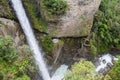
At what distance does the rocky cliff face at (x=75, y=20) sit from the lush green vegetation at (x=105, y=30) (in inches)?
55.9

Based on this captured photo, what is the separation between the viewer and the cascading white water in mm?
18000

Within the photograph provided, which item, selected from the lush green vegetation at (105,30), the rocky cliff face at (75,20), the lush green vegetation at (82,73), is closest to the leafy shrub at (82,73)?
the lush green vegetation at (82,73)

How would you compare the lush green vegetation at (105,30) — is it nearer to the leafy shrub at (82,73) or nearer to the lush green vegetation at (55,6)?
the lush green vegetation at (55,6)

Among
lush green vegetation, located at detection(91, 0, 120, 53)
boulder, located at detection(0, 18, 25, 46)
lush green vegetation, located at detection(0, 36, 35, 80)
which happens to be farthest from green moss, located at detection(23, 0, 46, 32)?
lush green vegetation, located at detection(91, 0, 120, 53)

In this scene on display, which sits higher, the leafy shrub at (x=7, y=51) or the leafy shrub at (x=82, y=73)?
the leafy shrub at (x=7, y=51)

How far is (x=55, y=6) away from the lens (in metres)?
18.0

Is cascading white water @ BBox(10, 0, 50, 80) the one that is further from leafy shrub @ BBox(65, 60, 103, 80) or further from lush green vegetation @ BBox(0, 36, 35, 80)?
leafy shrub @ BBox(65, 60, 103, 80)

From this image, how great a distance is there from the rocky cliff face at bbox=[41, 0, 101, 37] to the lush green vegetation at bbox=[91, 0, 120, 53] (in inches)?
55.9

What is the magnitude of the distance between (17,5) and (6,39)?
335 centimetres

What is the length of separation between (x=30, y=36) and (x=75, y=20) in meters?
3.05

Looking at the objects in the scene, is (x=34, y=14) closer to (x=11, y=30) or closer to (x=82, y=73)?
(x=11, y=30)

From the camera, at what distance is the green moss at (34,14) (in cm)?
1850

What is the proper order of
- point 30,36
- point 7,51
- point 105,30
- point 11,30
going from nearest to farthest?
point 7,51 → point 11,30 → point 30,36 → point 105,30

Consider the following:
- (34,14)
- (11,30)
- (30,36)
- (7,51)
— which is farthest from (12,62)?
(34,14)
